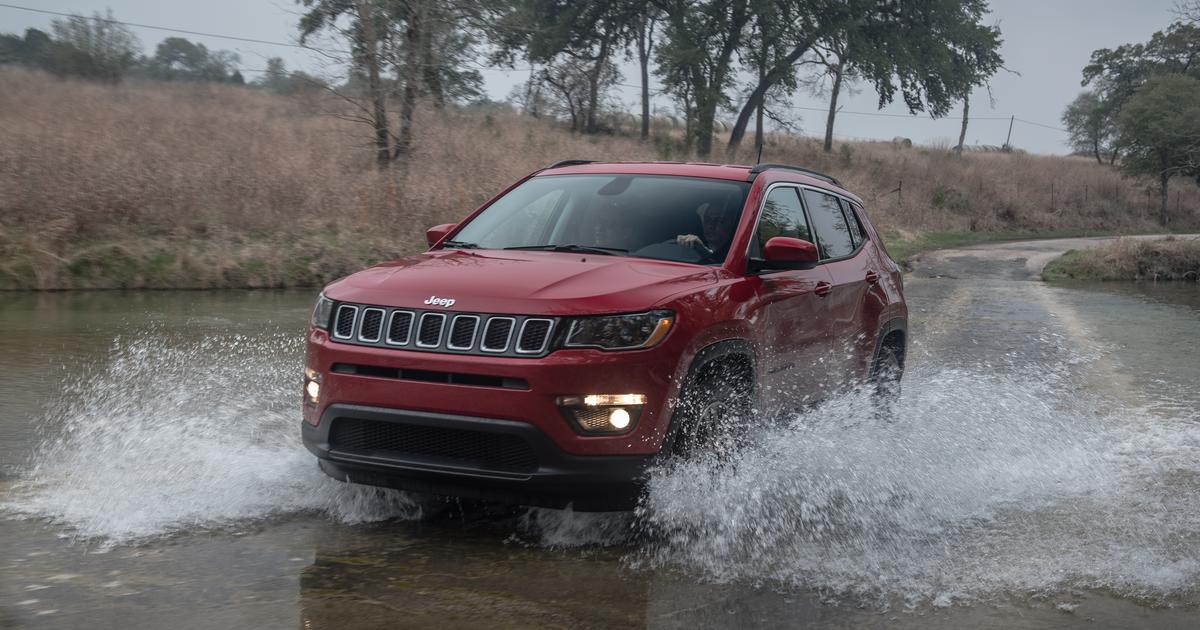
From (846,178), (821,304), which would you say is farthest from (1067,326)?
(846,178)

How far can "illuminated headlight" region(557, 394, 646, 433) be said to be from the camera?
15.1 feet

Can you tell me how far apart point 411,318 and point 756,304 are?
1709mm

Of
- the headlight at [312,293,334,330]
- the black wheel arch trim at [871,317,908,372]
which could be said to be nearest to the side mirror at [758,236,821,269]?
the black wheel arch trim at [871,317,908,372]

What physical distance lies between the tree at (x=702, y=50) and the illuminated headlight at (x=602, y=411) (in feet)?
139

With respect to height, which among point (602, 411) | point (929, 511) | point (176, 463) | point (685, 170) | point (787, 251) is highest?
point (685, 170)

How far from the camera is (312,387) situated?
16.7 feet

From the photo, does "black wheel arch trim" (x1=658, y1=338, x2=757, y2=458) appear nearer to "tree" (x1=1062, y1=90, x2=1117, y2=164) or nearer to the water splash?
the water splash

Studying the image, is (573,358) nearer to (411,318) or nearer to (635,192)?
(411,318)

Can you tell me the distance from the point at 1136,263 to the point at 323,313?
931 inches

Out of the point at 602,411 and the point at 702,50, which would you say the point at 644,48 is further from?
the point at 602,411

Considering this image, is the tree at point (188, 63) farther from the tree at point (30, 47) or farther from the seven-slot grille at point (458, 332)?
the seven-slot grille at point (458, 332)

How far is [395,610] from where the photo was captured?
4148mm

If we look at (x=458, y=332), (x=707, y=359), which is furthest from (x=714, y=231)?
(x=458, y=332)

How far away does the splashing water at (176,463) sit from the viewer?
531 centimetres
